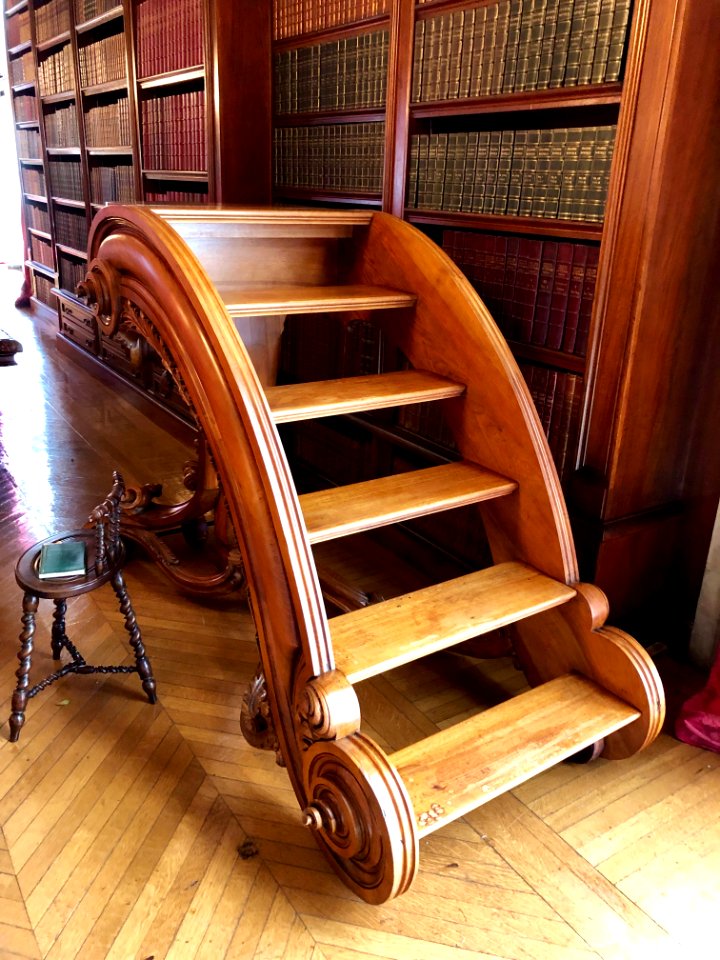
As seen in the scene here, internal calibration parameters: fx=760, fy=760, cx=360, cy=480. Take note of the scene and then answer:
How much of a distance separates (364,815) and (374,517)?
2.11 feet

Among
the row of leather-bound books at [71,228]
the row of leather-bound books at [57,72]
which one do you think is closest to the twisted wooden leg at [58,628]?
the row of leather-bound books at [71,228]

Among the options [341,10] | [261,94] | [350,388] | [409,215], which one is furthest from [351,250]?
[261,94]

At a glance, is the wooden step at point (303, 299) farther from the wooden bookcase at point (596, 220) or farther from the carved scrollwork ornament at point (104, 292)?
the wooden bookcase at point (596, 220)

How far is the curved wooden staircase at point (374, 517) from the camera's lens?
1.50 metres

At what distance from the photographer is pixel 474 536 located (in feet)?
8.71

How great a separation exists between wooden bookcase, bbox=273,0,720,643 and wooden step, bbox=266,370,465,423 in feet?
1.35

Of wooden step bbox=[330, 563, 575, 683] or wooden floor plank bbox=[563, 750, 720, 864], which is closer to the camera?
wooden step bbox=[330, 563, 575, 683]

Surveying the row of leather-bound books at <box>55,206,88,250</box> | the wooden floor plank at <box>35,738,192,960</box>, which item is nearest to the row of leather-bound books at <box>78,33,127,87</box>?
the row of leather-bound books at <box>55,206,88,250</box>

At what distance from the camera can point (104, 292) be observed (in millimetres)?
2076

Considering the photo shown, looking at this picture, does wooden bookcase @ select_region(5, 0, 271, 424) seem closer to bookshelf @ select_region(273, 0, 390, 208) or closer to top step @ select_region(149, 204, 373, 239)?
bookshelf @ select_region(273, 0, 390, 208)

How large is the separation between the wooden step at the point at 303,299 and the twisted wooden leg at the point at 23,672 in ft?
3.03

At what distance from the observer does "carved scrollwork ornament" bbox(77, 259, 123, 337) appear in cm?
205

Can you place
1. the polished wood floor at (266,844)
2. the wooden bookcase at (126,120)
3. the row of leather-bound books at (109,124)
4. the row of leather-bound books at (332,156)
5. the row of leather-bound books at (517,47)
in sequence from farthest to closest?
the row of leather-bound books at (109,124), the wooden bookcase at (126,120), the row of leather-bound books at (332,156), the row of leather-bound books at (517,47), the polished wood floor at (266,844)

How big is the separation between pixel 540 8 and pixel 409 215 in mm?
755
